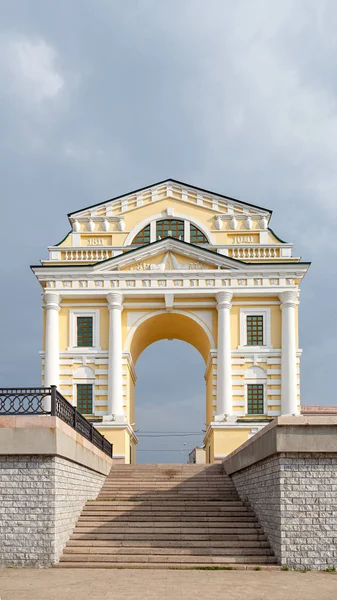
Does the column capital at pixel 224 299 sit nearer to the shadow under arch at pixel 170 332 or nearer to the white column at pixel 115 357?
the shadow under arch at pixel 170 332

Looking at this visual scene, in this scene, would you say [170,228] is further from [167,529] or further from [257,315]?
[167,529]

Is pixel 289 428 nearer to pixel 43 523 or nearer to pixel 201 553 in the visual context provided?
pixel 201 553

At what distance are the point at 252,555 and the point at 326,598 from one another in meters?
4.38

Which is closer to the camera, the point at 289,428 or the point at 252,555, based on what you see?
the point at 289,428

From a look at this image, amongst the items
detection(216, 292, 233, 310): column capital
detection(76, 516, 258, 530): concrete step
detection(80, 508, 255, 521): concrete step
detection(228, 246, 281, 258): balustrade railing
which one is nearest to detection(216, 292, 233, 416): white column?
detection(216, 292, 233, 310): column capital

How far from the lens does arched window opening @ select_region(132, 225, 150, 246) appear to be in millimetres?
34844

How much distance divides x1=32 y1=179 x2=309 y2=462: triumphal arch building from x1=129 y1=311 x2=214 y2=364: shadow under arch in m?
0.16

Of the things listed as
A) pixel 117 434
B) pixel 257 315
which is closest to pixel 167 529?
pixel 117 434

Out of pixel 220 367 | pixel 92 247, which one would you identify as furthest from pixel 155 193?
pixel 220 367

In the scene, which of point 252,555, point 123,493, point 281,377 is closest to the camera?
point 252,555

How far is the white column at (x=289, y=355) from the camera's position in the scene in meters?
32.1

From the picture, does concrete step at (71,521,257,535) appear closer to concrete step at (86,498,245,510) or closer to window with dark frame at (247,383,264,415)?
concrete step at (86,498,245,510)

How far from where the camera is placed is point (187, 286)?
32.9m

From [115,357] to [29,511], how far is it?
56.2 ft
